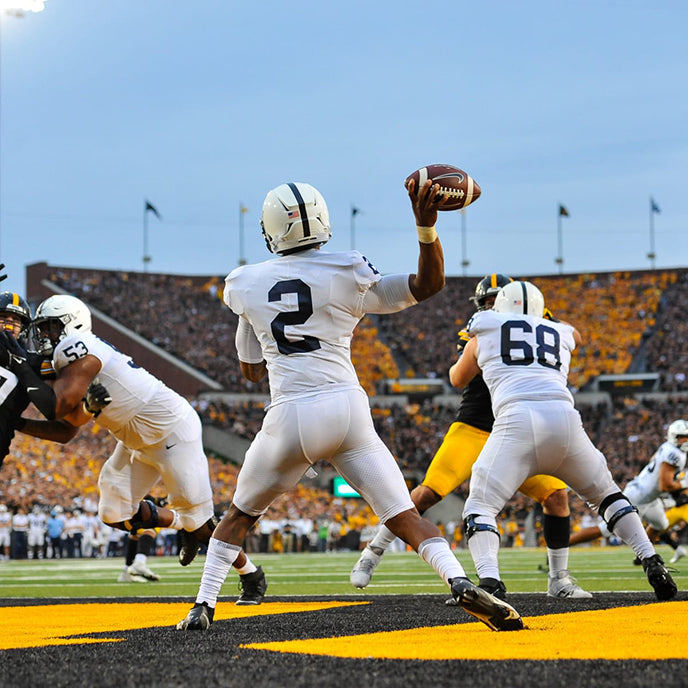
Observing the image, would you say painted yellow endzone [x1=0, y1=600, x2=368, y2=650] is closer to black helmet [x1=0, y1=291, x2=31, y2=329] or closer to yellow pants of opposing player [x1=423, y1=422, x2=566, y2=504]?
yellow pants of opposing player [x1=423, y1=422, x2=566, y2=504]

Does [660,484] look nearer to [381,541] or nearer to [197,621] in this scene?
[381,541]

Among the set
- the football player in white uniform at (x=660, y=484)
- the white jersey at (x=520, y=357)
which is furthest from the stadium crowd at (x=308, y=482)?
the white jersey at (x=520, y=357)

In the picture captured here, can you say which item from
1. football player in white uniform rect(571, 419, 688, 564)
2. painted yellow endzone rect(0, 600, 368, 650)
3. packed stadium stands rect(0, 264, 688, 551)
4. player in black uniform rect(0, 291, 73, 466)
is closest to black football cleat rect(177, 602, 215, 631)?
painted yellow endzone rect(0, 600, 368, 650)

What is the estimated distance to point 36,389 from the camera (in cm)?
520

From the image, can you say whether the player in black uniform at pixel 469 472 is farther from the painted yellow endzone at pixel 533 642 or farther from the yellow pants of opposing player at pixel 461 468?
the painted yellow endzone at pixel 533 642

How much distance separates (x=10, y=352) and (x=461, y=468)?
3057 mm

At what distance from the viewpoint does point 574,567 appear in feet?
38.5

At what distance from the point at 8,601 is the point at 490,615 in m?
4.30

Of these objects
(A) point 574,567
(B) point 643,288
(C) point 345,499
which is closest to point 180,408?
(A) point 574,567

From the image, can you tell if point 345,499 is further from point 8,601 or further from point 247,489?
point 247,489

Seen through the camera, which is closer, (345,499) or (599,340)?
(345,499)

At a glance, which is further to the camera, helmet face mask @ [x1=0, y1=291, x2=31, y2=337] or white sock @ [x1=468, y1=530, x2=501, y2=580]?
helmet face mask @ [x1=0, y1=291, x2=31, y2=337]

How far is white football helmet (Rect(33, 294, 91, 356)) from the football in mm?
2821

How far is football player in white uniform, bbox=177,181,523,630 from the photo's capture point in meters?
4.39
